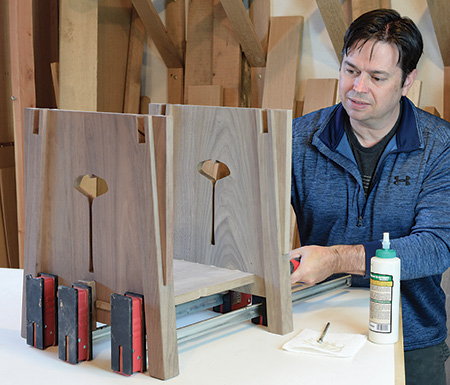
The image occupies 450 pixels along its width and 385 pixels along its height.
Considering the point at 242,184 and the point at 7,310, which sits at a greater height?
the point at 242,184

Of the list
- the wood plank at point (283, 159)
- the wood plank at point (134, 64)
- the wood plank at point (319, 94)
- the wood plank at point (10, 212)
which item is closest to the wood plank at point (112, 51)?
the wood plank at point (134, 64)

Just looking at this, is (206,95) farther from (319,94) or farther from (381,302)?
(381,302)

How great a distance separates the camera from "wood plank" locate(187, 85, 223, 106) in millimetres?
3656

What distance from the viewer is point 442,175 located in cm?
201

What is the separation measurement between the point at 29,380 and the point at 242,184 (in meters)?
0.63

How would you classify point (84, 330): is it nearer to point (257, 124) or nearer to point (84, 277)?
point (84, 277)

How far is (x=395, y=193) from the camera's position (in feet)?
6.71

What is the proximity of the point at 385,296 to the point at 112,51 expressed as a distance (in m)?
2.99

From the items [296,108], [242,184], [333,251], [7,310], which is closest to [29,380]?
[7,310]

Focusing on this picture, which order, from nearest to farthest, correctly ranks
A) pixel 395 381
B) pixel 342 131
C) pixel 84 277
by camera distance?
1. pixel 395 381
2. pixel 84 277
3. pixel 342 131

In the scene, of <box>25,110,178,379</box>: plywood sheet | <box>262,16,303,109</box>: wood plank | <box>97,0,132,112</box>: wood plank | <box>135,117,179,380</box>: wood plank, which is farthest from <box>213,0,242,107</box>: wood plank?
<box>135,117,179,380</box>: wood plank

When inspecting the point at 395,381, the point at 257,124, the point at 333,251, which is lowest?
Result: the point at 395,381

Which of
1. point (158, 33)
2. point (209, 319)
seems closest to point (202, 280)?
point (209, 319)

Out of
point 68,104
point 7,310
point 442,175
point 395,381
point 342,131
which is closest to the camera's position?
point 395,381
